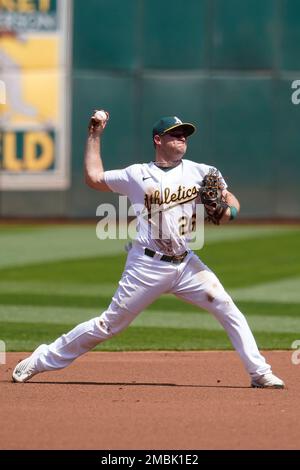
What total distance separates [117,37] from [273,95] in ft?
11.2

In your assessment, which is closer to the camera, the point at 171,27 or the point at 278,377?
the point at 278,377

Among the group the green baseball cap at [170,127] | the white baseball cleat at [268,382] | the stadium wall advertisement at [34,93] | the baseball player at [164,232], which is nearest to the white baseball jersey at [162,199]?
Answer: the baseball player at [164,232]

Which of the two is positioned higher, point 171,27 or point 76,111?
point 171,27

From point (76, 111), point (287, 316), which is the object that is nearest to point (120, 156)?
point (76, 111)

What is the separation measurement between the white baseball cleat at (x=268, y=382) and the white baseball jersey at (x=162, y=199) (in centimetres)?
108

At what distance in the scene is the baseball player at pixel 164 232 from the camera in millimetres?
8016

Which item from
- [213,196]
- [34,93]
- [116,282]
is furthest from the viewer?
[34,93]

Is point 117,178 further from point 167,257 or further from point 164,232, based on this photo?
point 167,257

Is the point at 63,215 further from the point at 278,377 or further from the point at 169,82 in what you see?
the point at 278,377

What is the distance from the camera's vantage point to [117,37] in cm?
2377

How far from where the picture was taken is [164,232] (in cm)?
802

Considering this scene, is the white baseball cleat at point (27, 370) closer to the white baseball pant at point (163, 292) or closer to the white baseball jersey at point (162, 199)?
the white baseball pant at point (163, 292)

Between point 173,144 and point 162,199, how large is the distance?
392mm

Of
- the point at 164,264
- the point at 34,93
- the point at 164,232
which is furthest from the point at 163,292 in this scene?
the point at 34,93
